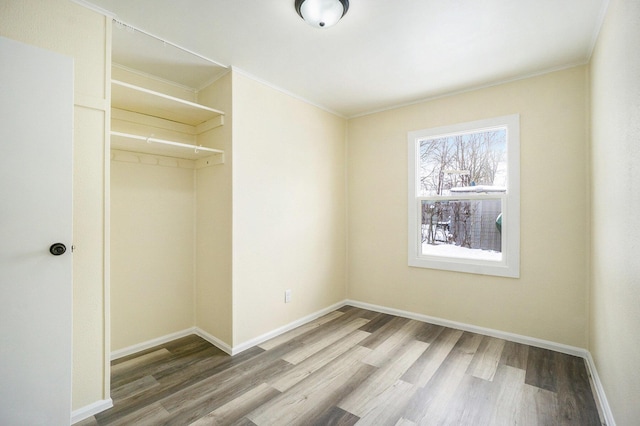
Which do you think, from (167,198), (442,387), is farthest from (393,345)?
(167,198)

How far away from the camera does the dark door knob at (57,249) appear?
1539 mm

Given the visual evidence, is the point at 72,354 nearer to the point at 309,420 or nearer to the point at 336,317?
the point at 309,420

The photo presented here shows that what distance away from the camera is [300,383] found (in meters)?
2.12

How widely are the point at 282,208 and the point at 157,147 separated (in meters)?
1.28

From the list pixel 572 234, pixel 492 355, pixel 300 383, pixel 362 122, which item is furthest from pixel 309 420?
pixel 362 122

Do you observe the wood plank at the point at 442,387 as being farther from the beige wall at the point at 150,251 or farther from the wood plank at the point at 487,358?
the beige wall at the point at 150,251

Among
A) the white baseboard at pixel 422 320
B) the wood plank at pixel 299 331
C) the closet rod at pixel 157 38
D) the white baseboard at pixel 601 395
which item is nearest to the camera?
the white baseboard at pixel 601 395

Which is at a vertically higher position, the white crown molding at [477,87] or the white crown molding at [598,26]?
the white crown molding at [477,87]

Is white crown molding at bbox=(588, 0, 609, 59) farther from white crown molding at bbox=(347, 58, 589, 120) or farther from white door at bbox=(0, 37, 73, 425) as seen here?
white door at bbox=(0, 37, 73, 425)

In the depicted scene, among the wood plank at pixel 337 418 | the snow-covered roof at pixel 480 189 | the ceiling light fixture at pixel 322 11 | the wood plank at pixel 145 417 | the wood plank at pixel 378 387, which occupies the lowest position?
the wood plank at pixel 378 387

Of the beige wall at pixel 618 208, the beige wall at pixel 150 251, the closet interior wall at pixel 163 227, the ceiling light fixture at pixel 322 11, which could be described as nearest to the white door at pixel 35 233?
the closet interior wall at pixel 163 227

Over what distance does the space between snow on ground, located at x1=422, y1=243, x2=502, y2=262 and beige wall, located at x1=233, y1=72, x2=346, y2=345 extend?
114 centimetres

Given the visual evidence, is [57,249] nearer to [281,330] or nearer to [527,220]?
[281,330]

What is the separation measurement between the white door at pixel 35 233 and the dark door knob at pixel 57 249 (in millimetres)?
17
